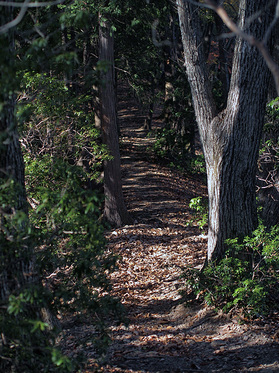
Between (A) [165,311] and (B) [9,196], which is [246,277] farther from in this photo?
(B) [9,196]

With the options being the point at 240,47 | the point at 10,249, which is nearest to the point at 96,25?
the point at 240,47

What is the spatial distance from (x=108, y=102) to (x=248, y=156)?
6.20m

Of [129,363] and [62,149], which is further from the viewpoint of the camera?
[62,149]

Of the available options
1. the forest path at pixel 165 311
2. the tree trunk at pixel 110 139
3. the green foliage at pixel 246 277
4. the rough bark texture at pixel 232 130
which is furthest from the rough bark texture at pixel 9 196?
the tree trunk at pixel 110 139

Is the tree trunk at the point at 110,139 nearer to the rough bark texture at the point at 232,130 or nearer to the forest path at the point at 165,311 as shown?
the forest path at the point at 165,311

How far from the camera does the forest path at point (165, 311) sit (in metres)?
5.88

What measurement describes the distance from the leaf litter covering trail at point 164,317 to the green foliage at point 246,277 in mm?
312

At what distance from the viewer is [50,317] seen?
5906 millimetres

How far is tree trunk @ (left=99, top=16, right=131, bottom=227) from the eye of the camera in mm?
11688

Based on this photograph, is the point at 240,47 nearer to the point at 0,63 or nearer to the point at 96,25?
the point at 0,63

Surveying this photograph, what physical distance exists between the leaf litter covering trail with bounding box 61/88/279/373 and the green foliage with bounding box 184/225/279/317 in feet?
1.02

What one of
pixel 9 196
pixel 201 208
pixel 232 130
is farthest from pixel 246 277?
pixel 9 196

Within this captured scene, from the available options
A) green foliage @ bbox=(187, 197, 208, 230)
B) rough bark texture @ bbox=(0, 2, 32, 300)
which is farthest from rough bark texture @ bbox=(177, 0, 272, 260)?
rough bark texture @ bbox=(0, 2, 32, 300)

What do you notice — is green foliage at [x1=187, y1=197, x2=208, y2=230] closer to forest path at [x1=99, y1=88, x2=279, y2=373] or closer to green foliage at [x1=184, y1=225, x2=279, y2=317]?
green foliage at [x1=184, y1=225, x2=279, y2=317]
